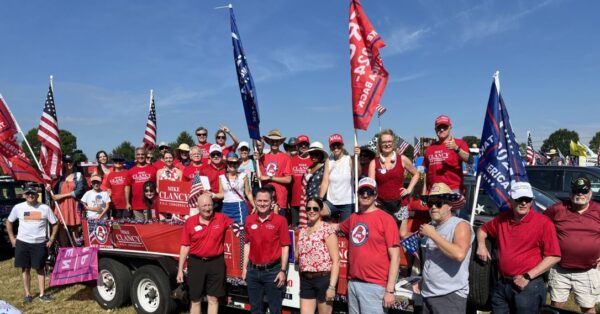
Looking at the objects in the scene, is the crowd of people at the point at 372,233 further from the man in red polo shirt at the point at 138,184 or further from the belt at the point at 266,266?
the man in red polo shirt at the point at 138,184

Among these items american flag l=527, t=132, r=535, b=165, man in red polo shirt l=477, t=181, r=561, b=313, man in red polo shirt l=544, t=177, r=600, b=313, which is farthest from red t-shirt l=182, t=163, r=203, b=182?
american flag l=527, t=132, r=535, b=165

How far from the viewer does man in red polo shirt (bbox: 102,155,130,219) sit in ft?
26.9

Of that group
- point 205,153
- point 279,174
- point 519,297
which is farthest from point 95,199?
point 519,297

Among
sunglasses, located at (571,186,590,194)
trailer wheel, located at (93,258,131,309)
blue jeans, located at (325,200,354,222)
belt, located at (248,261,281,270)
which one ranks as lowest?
trailer wheel, located at (93,258,131,309)

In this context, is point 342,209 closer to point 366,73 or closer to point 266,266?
point 266,266

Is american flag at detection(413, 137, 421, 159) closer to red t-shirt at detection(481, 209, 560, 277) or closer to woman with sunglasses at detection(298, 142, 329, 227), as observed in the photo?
woman with sunglasses at detection(298, 142, 329, 227)

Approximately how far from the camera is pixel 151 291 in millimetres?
6145

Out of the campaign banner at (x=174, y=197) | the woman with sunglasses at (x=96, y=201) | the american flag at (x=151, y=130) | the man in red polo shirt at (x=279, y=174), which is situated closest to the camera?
the man in red polo shirt at (x=279, y=174)

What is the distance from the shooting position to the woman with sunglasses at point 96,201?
780 cm

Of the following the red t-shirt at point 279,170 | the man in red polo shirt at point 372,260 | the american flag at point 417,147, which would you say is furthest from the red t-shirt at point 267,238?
the american flag at point 417,147

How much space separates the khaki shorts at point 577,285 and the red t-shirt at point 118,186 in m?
6.90

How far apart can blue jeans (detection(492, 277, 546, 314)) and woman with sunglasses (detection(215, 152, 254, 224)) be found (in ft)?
11.2

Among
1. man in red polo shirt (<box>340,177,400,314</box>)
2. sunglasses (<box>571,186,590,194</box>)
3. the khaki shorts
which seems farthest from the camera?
the khaki shorts

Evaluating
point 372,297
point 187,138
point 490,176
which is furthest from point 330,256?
point 187,138
